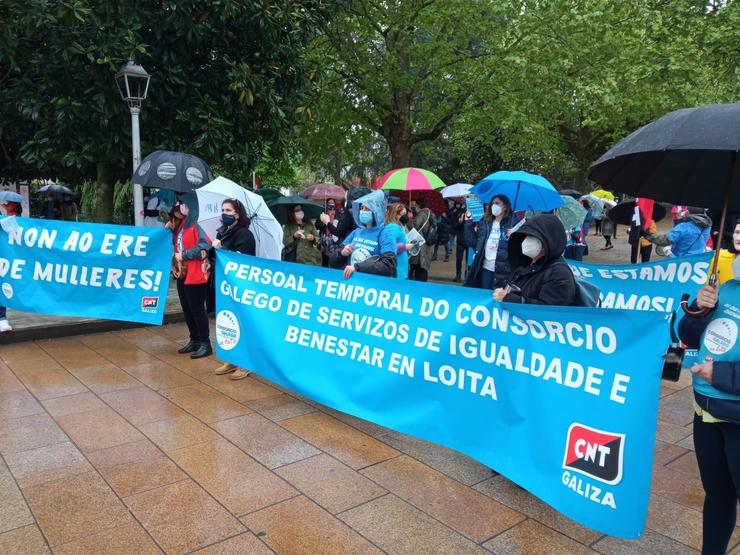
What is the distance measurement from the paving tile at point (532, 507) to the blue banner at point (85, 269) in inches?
168

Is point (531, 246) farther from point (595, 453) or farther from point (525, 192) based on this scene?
point (525, 192)

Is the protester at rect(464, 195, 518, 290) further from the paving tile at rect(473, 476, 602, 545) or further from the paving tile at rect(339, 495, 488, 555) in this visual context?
the paving tile at rect(339, 495, 488, 555)

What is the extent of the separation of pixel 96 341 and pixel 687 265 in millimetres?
6557

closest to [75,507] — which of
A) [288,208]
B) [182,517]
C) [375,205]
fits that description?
[182,517]

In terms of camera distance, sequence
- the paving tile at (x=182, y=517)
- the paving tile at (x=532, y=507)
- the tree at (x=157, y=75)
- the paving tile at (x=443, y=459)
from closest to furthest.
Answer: the paving tile at (x=182, y=517)
the paving tile at (x=532, y=507)
the paving tile at (x=443, y=459)
the tree at (x=157, y=75)

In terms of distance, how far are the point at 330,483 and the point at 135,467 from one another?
130cm

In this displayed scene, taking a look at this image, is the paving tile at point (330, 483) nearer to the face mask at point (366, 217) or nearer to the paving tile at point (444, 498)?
the paving tile at point (444, 498)

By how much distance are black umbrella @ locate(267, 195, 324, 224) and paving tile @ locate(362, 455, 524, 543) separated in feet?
18.8

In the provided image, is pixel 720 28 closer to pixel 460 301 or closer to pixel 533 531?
pixel 460 301

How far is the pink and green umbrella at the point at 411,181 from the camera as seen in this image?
10.7 metres

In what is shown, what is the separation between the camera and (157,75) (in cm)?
904

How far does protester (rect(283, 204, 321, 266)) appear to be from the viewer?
29.3 ft

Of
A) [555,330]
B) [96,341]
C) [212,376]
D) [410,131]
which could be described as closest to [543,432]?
[555,330]

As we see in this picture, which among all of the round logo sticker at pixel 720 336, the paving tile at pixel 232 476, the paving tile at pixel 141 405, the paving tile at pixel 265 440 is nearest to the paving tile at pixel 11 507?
the paving tile at pixel 232 476
